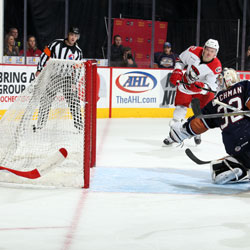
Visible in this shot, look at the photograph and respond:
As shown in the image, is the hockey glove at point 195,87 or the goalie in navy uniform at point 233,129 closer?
the goalie in navy uniform at point 233,129

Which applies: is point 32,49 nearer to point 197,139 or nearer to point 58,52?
point 58,52

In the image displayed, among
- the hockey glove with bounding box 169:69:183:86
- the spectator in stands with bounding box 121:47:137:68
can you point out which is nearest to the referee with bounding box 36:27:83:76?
the hockey glove with bounding box 169:69:183:86

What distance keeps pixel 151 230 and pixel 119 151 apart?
2.68 meters

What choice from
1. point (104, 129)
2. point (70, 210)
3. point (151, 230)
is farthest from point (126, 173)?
point (104, 129)

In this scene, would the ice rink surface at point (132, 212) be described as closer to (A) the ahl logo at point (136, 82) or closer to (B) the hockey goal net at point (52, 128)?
(B) the hockey goal net at point (52, 128)

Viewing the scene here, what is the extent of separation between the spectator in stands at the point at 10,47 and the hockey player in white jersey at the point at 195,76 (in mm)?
3427

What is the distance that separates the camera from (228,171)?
12.9 feet

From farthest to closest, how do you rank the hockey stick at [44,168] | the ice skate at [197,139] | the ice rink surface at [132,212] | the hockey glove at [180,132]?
the ice skate at [197,139], the hockey glove at [180,132], the hockey stick at [44,168], the ice rink surface at [132,212]

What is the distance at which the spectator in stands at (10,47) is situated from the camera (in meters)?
8.62

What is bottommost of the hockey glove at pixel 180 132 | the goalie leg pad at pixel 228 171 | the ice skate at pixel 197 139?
the ice skate at pixel 197 139

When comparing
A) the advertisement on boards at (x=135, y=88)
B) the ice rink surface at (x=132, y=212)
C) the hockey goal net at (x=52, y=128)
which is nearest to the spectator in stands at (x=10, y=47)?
the advertisement on boards at (x=135, y=88)

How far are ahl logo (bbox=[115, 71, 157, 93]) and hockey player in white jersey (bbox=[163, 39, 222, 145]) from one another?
2723 mm

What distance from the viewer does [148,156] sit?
5289mm

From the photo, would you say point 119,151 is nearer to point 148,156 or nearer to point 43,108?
point 148,156
